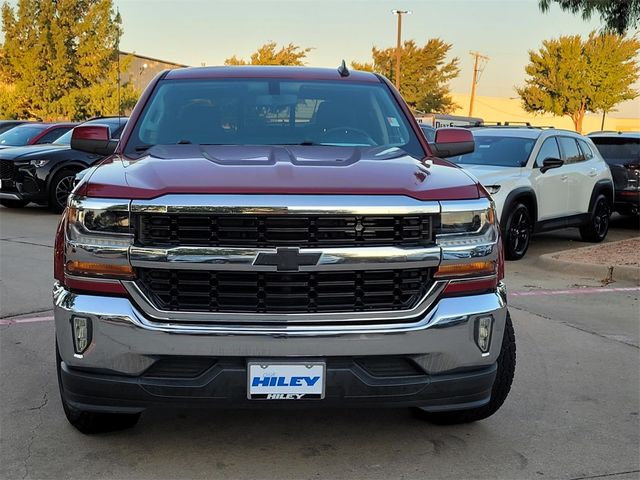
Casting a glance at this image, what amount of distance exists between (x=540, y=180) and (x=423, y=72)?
49.0 m

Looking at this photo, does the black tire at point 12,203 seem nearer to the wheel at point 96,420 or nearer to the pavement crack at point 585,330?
the pavement crack at point 585,330

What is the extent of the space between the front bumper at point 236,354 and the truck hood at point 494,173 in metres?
6.33

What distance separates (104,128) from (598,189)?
8.68 m

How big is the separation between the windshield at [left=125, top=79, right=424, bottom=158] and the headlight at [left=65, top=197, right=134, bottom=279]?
1.00 m

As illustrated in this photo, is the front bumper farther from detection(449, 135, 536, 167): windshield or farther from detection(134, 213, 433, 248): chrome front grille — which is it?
detection(449, 135, 536, 167): windshield

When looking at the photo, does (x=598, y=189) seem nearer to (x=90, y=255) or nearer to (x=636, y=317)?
(x=636, y=317)

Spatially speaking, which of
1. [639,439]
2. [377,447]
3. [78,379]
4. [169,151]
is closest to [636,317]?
[639,439]

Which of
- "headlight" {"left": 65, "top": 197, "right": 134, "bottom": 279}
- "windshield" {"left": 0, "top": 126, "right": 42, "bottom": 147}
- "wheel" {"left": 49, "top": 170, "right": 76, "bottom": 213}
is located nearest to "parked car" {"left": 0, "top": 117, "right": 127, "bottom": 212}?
"wheel" {"left": 49, "top": 170, "right": 76, "bottom": 213}

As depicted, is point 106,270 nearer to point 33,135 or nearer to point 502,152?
point 502,152

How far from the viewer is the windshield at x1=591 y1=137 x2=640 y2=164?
42.8ft

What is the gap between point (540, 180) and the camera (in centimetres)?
988

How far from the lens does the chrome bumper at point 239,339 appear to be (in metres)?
2.95

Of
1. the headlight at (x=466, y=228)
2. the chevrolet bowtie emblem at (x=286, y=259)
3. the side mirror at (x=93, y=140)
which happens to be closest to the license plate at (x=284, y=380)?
the chevrolet bowtie emblem at (x=286, y=259)

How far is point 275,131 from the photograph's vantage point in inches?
168
